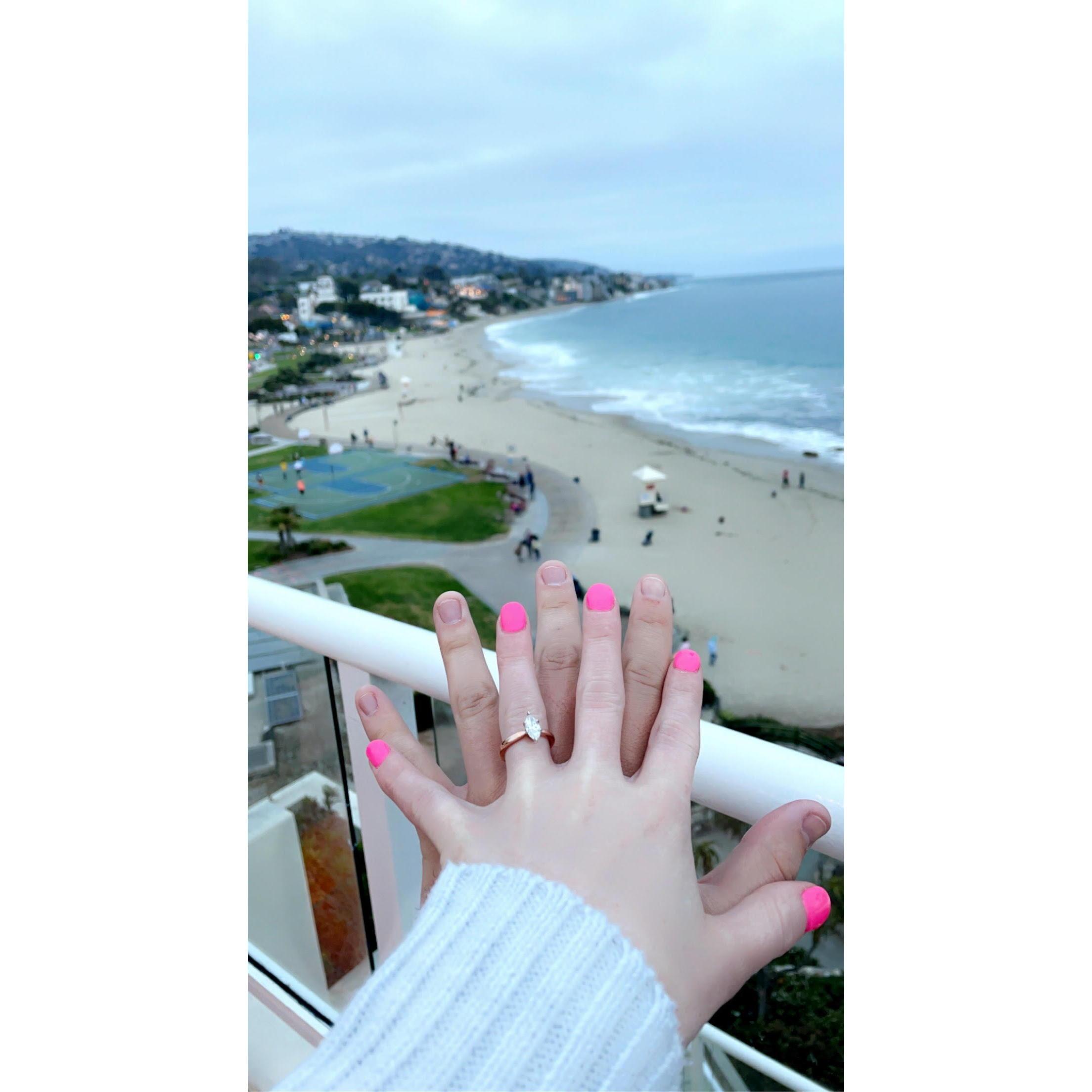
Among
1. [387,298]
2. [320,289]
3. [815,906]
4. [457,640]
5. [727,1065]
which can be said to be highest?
[387,298]

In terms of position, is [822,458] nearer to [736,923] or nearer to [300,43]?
[300,43]

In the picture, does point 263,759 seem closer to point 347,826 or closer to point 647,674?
point 347,826

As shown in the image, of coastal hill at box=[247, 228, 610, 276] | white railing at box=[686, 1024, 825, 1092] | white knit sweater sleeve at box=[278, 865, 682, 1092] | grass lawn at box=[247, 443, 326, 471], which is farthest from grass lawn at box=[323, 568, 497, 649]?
white knit sweater sleeve at box=[278, 865, 682, 1092]

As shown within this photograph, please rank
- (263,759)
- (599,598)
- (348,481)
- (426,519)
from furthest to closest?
1. (348,481)
2. (426,519)
3. (263,759)
4. (599,598)

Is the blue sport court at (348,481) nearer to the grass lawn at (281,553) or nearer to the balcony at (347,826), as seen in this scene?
the grass lawn at (281,553)

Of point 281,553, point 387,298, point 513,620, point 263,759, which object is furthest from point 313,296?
point 513,620

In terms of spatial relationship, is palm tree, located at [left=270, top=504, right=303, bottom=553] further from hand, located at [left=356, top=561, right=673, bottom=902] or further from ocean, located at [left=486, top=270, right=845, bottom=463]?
hand, located at [left=356, top=561, right=673, bottom=902]
